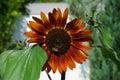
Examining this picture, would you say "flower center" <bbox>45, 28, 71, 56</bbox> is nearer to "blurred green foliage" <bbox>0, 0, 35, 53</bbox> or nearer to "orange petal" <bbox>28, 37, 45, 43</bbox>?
"orange petal" <bbox>28, 37, 45, 43</bbox>

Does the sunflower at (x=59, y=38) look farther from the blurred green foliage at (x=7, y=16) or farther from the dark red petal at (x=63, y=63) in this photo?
the blurred green foliage at (x=7, y=16)

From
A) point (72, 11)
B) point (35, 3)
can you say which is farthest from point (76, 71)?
point (35, 3)

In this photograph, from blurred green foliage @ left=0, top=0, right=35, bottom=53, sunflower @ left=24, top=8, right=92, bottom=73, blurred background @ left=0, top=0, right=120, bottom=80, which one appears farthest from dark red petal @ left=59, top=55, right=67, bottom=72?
blurred green foliage @ left=0, top=0, right=35, bottom=53

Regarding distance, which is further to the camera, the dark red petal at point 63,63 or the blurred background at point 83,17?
the blurred background at point 83,17

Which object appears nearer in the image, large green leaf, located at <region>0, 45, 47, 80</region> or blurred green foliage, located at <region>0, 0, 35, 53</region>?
large green leaf, located at <region>0, 45, 47, 80</region>

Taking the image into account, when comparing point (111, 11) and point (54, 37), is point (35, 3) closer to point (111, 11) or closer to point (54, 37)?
point (111, 11)

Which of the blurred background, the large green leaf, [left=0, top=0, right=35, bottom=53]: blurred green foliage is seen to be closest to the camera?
the large green leaf

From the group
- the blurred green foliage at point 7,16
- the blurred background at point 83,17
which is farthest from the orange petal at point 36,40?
the blurred green foliage at point 7,16
